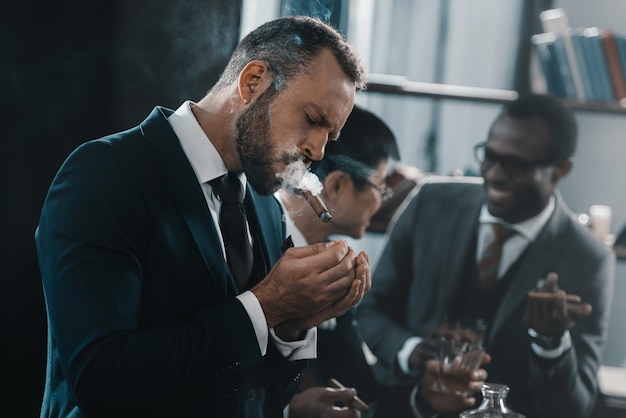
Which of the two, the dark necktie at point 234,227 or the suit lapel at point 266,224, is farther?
the suit lapel at point 266,224

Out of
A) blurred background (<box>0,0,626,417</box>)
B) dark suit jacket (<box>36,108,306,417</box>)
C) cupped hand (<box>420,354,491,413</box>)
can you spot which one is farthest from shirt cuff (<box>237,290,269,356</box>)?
cupped hand (<box>420,354,491,413</box>)

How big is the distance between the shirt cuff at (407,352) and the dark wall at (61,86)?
3.69 ft

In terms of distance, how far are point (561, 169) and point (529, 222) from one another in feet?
0.73

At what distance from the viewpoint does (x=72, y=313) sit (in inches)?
50.7

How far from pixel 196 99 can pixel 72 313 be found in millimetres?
1326

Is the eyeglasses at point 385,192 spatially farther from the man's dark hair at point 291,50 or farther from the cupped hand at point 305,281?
the cupped hand at point 305,281

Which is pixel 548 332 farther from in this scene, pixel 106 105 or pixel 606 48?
pixel 106 105

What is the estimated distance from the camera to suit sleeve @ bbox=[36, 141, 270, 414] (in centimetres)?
128

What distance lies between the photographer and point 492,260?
2.70 m

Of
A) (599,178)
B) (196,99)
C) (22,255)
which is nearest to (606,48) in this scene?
(599,178)

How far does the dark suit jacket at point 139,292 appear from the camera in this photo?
4.22 feet

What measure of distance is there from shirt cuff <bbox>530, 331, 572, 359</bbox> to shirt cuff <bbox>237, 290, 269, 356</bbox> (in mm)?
1570

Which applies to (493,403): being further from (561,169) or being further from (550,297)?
(561,169)

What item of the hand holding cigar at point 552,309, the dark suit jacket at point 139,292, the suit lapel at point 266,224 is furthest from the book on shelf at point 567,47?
the dark suit jacket at point 139,292
